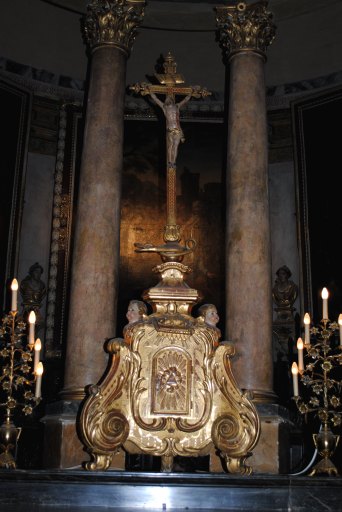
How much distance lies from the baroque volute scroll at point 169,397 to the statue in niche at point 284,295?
4.57m

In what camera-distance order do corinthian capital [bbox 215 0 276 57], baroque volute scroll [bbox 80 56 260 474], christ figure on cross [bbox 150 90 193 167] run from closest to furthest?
baroque volute scroll [bbox 80 56 260 474] < christ figure on cross [bbox 150 90 193 167] < corinthian capital [bbox 215 0 276 57]

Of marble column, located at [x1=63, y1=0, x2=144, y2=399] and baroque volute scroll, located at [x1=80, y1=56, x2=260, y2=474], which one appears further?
marble column, located at [x1=63, y1=0, x2=144, y2=399]

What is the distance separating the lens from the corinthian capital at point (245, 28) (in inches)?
407

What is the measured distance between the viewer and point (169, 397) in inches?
280

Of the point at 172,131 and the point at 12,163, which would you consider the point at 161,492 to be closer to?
the point at 172,131

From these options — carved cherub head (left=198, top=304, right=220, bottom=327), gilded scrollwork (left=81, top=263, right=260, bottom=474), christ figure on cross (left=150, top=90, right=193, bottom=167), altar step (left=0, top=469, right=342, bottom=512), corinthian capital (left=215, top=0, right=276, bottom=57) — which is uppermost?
corinthian capital (left=215, top=0, right=276, bottom=57)

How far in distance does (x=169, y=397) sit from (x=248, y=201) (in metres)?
3.22

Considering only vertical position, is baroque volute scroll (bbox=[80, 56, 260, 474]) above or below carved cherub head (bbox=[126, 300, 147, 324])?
below

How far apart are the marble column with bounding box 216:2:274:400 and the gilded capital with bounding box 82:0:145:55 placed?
1.20 metres

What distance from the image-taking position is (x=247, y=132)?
32.1ft

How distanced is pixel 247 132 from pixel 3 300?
4.29 meters

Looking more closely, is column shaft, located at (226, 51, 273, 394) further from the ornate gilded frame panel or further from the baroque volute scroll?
the ornate gilded frame panel

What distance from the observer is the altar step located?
620 centimetres

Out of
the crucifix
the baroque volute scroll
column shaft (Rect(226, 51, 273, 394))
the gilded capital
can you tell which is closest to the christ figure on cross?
the crucifix
